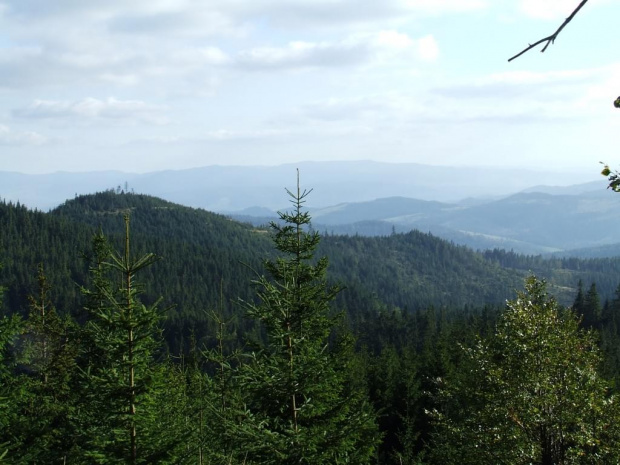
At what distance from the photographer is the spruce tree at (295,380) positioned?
14.2 m

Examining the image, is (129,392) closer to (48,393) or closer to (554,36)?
(554,36)

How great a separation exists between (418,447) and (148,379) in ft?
129

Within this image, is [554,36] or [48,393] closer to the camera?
[554,36]

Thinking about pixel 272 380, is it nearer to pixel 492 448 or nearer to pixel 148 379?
pixel 148 379

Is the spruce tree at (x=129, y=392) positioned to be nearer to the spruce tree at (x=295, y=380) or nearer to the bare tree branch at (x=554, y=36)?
the spruce tree at (x=295, y=380)

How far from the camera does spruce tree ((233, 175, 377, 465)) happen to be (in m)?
14.2

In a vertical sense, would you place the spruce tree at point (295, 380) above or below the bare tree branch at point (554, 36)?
below

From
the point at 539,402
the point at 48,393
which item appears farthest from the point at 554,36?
the point at 48,393

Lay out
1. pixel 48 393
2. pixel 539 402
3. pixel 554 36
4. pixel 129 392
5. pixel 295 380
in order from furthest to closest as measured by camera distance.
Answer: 1. pixel 48 393
2. pixel 539 402
3. pixel 295 380
4. pixel 129 392
5. pixel 554 36

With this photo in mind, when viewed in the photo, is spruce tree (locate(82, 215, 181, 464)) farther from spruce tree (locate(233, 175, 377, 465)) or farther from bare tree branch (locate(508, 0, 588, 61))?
bare tree branch (locate(508, 0, 588, 61))

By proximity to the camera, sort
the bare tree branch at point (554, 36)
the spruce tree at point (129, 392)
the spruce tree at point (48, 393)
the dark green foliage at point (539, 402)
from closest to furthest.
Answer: the bare tree branch at point (554, 36), the spruce tree at point (129, 392), the dark green foliage at point (539, 402), the spruce tree at point (48, 393)

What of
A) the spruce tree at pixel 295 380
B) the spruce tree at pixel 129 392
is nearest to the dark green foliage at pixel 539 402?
the spruce tree at pixel 295 380

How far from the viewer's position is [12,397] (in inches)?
640

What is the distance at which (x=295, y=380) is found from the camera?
14.8 metres
